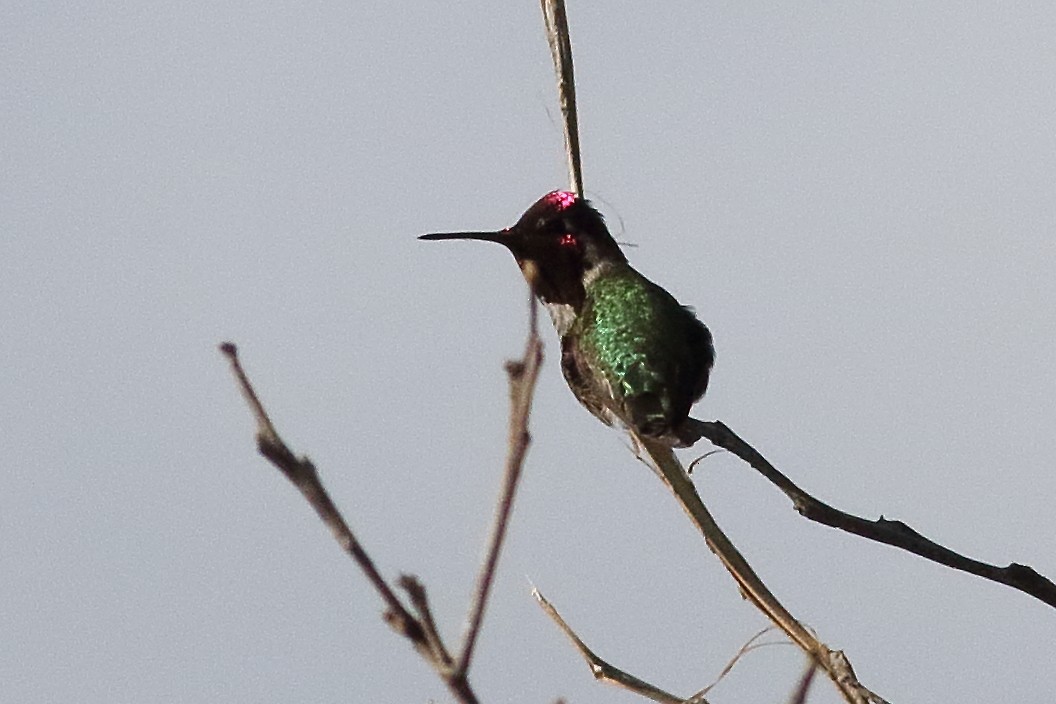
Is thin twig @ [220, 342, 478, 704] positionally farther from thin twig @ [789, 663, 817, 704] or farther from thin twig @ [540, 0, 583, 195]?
thin twig @ [540, 0, 583, 195]

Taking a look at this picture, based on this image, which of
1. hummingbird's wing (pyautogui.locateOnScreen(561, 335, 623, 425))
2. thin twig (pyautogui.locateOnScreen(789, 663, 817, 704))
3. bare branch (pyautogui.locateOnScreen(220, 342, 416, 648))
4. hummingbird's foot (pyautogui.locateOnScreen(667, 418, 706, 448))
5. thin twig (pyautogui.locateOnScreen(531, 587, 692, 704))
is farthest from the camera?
hummingbird's wing (pyautogui.locateOnScreen(561, 335, 623, 425))

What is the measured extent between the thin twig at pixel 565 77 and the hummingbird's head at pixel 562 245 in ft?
5.49

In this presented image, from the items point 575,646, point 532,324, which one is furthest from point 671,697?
point 532,324

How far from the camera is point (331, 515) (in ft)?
3.35

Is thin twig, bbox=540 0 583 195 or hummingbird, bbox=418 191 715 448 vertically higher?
hummingbird, bbox=418 191 715 448

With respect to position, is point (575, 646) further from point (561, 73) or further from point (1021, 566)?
point (561, 73)

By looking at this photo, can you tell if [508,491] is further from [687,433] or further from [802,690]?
[687,433]

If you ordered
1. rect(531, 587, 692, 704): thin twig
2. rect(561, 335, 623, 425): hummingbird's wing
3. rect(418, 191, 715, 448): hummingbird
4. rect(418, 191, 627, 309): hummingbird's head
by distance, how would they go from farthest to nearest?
1. rect(418, 191, 627, 309): hummingbird's head
2. rect(561, 335, 623, 425): hummingbird's wing
3. rect(418, 191, 715, 448): hummingbird
4. rect(531, 587, 692, 704): thin twig

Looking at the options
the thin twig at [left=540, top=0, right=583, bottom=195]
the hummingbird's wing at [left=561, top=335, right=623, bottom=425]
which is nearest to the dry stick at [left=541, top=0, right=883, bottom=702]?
the thin twig at [left=540, top=0, right=583, bottom=195]

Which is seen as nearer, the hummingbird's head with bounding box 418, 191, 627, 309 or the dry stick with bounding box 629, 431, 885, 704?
the dry stick with bounding box 629, 431, 885, 704

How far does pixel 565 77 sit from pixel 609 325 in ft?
5.71

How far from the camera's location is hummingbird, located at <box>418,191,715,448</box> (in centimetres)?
472

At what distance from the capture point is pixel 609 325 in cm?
523

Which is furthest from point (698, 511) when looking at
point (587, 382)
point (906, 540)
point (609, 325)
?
point (609, 325)
